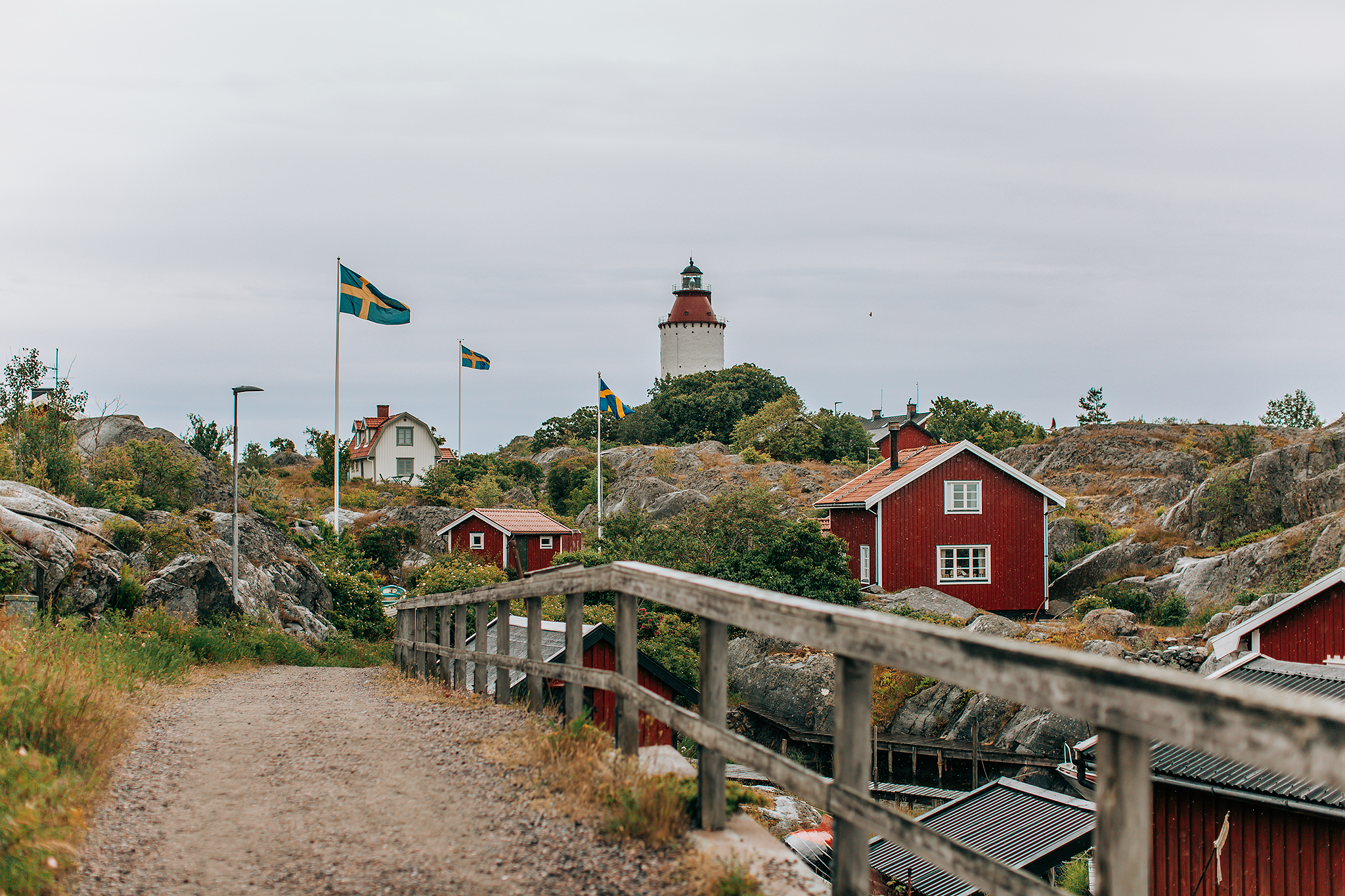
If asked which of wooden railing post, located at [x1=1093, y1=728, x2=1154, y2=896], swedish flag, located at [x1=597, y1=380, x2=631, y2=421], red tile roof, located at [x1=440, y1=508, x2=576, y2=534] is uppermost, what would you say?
swedish flag, located at [x1=597, y1=380, x2=631, y2=421]

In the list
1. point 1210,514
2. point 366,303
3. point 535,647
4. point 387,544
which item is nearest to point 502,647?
point 535,647

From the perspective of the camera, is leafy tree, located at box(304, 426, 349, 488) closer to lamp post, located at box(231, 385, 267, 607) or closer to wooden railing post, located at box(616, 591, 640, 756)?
lamp post, located at box(231, 385, 267, 607)

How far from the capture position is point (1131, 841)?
221 cm

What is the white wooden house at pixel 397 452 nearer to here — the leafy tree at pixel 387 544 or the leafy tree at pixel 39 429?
the leafy tree at pixel 387 544

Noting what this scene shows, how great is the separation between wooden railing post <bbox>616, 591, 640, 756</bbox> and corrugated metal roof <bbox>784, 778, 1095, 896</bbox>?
11443 mm

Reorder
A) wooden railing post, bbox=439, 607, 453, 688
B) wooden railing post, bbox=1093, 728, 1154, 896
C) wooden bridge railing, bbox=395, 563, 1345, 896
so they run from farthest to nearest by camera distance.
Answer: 1. wooden railing post, bbox=439, 607, 453, 688
2. wooden railing post, bbox=1093, 728, 1154, 896
3. wooden bridge railing, bbox=395, 563, 1345, 896

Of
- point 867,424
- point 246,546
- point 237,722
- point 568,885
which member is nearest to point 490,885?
point 568,885

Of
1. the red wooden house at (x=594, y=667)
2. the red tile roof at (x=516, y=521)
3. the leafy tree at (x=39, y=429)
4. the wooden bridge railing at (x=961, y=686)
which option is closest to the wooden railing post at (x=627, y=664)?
the wooden bridge railing at (x=961, y=686)

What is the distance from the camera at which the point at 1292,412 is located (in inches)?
2849

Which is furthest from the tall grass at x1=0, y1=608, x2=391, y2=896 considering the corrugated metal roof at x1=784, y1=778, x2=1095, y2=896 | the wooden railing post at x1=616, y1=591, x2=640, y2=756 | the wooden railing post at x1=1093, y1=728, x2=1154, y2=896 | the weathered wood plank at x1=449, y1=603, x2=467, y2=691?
the corrugated metal roof at x1=784, y1=778, x2=1095, y2=896

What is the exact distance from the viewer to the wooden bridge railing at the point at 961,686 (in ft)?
6.49

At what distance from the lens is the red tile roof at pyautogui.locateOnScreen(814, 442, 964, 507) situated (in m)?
36.3

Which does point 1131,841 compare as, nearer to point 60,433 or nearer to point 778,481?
point 60,433

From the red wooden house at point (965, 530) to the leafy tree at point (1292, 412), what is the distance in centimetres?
4569
